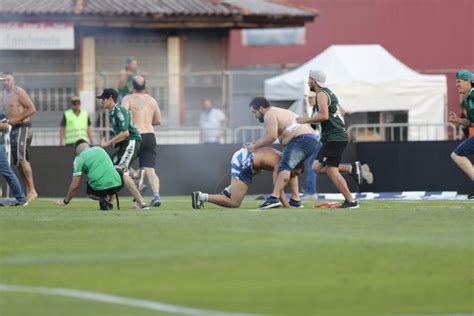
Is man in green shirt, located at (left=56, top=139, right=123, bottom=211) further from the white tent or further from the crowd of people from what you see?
the white tent

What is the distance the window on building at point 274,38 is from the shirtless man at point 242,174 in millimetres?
25243

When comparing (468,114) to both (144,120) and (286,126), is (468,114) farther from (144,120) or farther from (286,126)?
(144,120)

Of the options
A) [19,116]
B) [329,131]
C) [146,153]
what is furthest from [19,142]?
[329,131]

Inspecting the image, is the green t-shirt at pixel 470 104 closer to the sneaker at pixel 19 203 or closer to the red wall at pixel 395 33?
the sneaker at pixel 19 203

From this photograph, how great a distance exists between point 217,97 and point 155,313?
2200cm

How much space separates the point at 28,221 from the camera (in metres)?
15.8

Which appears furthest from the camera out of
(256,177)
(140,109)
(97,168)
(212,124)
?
(212,124)

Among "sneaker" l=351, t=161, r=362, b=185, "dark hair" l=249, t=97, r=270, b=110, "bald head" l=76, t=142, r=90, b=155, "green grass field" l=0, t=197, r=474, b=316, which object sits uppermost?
"dark hair" l=249, t=97, r=270, b=110

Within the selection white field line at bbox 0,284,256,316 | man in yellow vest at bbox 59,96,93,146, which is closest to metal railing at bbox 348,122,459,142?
man in yellow vest at bbox 59,96,93,146

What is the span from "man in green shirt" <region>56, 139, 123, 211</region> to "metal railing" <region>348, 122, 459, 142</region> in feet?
37.7

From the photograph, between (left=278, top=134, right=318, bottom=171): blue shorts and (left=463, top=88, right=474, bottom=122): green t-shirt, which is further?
(left=463, top=88, right=474, bottom=122): green t-shirt

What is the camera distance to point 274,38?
4369cm

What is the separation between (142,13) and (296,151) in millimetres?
14665

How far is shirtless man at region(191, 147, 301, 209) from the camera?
714 inches
